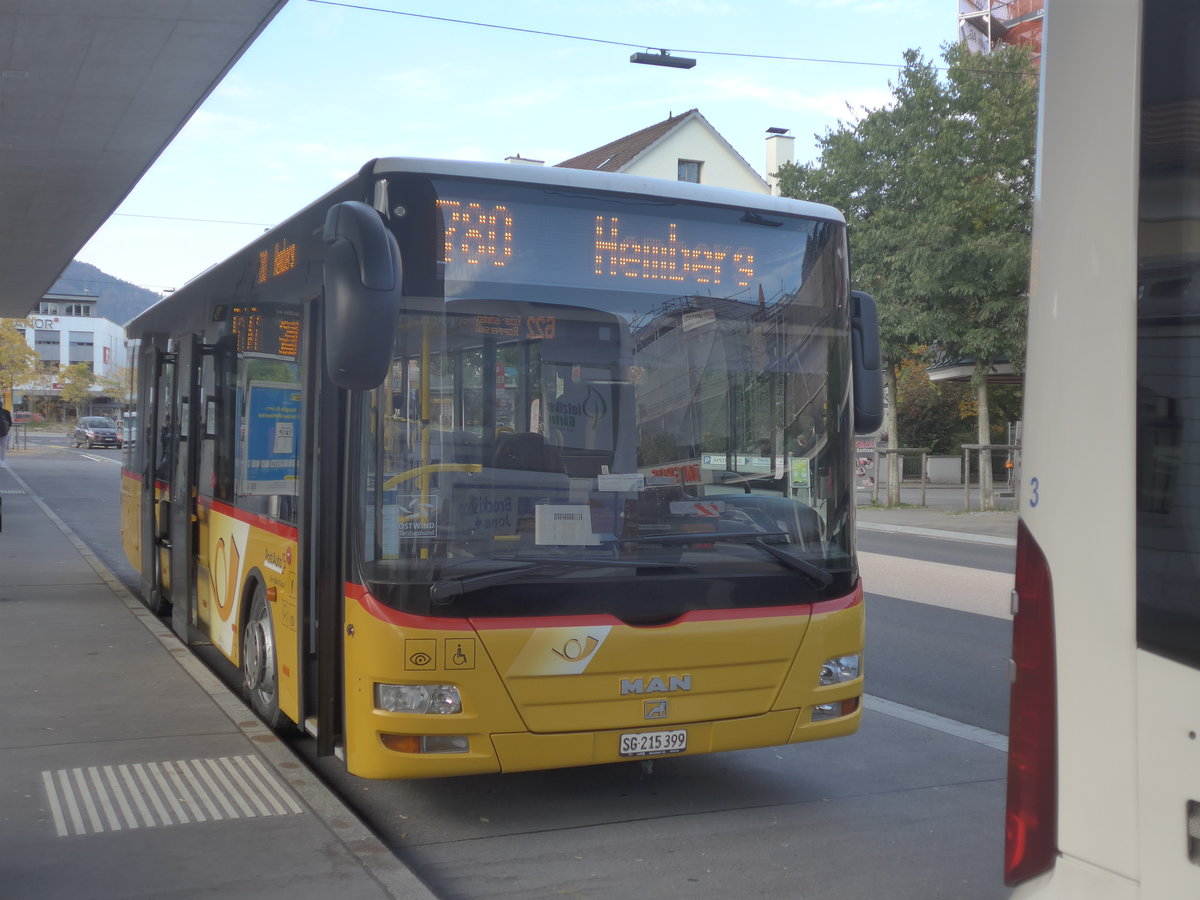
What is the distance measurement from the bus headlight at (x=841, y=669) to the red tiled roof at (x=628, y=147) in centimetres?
4312

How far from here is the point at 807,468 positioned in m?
5.96

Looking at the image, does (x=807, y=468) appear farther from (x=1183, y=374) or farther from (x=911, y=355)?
(x=911, y=355)

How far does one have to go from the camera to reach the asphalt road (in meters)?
5.17

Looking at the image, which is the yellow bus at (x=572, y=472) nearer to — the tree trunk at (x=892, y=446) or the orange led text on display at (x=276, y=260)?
the orange led text on display at (x=276, y=260)

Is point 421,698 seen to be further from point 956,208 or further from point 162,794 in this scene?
point 956,208

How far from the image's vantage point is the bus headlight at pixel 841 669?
19.5ft

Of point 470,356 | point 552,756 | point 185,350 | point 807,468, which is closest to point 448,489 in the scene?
point 470,356

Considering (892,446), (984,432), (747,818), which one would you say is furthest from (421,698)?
(892,446)

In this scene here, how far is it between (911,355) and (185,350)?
868 inches

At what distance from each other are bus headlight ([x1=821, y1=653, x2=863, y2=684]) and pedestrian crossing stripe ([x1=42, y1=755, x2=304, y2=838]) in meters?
2.50

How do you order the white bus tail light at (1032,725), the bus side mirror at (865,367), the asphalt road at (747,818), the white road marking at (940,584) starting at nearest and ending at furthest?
1. the white bus tail light at (1032,725)
2. the asphalt road at (747,818)
3. the bus side mirror at (865,367)
4. the white road marking at (940,584)

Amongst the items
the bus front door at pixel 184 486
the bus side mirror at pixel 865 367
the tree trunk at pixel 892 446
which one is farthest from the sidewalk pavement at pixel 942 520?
the bus side mirror at pixel 865 367

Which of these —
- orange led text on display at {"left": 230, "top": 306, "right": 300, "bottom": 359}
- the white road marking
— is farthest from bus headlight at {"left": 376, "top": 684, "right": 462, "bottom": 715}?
the white road marking

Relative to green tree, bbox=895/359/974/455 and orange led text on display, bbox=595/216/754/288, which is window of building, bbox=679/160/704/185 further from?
orange led text on display, bbox=595/216/754/288
